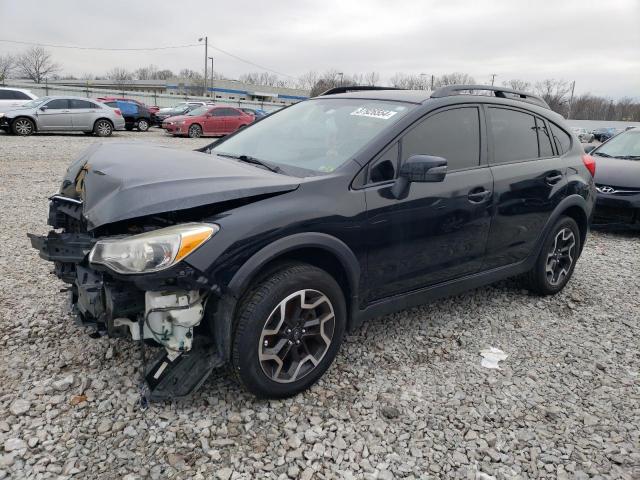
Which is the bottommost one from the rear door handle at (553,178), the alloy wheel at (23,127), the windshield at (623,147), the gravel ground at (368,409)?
the gravel ground at (368,409)

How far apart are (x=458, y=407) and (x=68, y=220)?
263 centimetres

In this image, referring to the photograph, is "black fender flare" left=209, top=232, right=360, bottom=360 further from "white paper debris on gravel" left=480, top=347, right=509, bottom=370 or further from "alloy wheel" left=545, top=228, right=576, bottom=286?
"alloy wheel" left=545, top=228, right=576, bottom=286

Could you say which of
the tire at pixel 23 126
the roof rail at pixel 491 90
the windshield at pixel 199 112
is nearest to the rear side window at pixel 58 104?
the tire at pixel 23 126

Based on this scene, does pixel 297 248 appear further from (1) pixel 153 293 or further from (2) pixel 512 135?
(2) pixel 512 135

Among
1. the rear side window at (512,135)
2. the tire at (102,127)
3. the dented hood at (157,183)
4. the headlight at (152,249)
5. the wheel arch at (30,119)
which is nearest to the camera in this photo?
the headlight at (152,249)

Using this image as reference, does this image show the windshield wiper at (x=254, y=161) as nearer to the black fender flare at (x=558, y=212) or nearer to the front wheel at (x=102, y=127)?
the black fender flare at (x=558, y=212)

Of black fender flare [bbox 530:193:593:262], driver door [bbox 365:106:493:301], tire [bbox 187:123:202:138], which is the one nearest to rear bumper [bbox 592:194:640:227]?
black fender flare [bbox 530:193:593:262]

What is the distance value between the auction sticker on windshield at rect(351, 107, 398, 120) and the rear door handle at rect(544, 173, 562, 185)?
1665 mm

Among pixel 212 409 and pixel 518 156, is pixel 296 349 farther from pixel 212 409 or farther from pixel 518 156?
pixel 518 156

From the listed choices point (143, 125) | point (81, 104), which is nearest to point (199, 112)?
point (143, 125)

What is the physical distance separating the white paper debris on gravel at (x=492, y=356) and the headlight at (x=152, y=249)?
213cm

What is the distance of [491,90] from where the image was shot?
400 centimetres

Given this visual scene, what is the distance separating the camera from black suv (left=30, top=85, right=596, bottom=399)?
2418mm

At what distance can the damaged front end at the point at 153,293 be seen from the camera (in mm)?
2316
